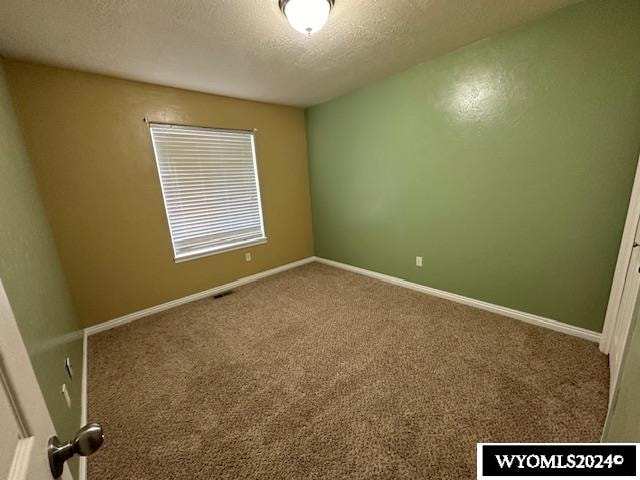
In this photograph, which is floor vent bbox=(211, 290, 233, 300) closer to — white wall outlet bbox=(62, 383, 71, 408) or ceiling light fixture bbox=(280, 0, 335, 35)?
white wall outlet bbox=(62, 383, 71, 408)

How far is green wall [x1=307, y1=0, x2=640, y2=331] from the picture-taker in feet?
5.82

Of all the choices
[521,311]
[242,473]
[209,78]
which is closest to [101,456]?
[242,473]

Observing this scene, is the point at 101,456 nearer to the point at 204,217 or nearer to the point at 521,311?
the point at 204,217

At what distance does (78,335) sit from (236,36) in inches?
104

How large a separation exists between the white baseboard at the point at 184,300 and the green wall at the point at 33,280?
509 millimetres

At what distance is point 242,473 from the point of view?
1.26m

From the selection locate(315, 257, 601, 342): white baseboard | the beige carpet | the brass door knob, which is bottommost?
the beige carpet

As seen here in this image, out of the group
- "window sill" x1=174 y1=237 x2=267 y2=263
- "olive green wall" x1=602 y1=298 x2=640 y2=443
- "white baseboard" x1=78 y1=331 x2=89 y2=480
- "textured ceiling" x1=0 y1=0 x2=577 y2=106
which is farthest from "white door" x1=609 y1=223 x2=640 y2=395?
"window sill" x1=174 y1=237 x2=267 y2=263

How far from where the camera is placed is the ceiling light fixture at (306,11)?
1.48 metres

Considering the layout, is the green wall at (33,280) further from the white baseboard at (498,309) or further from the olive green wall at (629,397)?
the white baseboard at (498,309)

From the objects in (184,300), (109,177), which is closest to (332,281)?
(184,300)

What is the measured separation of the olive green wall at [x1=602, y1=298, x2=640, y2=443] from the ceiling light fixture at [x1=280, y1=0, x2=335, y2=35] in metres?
1.99

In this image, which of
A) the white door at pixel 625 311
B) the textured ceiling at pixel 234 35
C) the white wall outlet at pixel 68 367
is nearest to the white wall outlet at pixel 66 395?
the white wall outlet at pixel 68 367

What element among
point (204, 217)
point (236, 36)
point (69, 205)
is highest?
point (236, 36)
